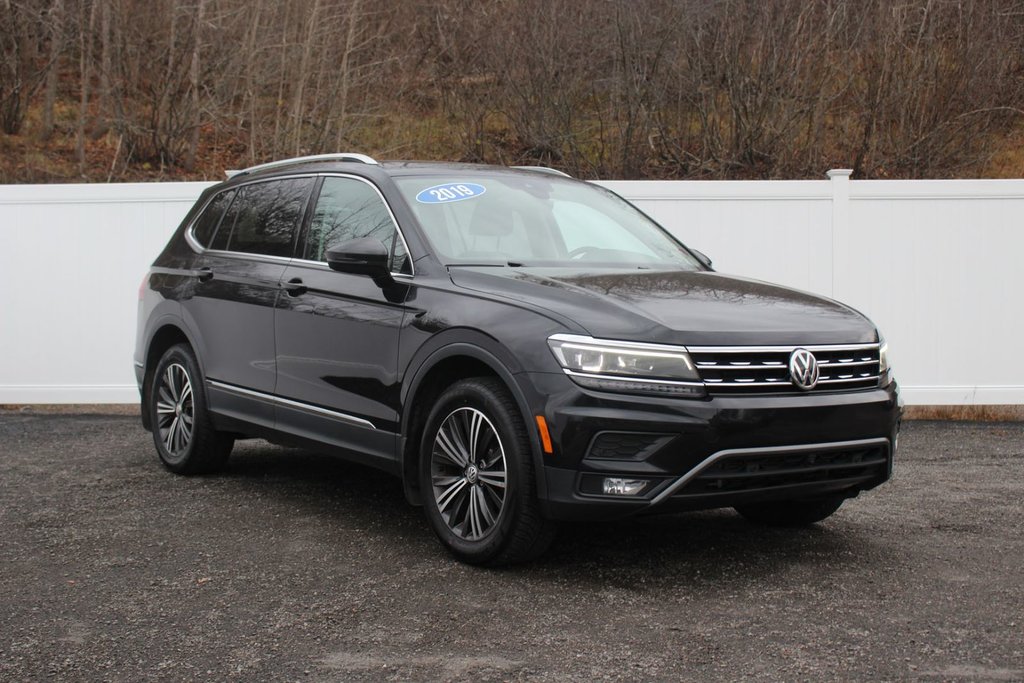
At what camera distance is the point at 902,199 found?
10.0 meters

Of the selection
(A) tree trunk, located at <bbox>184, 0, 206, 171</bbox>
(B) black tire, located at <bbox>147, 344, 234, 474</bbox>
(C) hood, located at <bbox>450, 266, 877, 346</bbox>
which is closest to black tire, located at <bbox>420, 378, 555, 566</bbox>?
(C) hood, located at <bbox>450, 266, 877, 346</bbox>

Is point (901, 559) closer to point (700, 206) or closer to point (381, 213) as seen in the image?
Result: point (381, 213)

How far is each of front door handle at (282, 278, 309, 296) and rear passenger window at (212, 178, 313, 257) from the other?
26 centimetres

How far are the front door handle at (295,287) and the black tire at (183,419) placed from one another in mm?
1176

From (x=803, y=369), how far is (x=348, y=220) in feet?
8.30

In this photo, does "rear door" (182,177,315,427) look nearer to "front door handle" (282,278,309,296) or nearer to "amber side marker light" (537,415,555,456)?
"front door handle" (282,278,309,296)

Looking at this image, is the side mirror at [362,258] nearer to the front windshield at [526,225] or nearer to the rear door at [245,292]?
the front windshield at [526,225]

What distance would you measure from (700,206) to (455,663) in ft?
22.9

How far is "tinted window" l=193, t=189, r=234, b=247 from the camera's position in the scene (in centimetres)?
724

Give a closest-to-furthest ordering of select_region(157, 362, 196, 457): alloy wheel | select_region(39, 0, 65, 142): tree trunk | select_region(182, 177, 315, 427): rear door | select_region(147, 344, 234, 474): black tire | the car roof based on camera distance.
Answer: the car roof → select_region(182, 177, 315, 427): rear door → select_region(147, 344, 234, 474): black tire → select_region(157, 362, 196, 457): alloy wheel → select_region(39, 0, 65, 142): tree trunk

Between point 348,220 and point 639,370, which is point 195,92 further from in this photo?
point 639,370

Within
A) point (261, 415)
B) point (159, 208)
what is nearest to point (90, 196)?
point (159, 208)

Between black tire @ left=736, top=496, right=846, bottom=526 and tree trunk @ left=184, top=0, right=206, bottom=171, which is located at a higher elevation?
tree trunk @ left=184, top=0, right=206, bottom=171

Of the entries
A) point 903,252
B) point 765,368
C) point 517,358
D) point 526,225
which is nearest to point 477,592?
point 517,358
